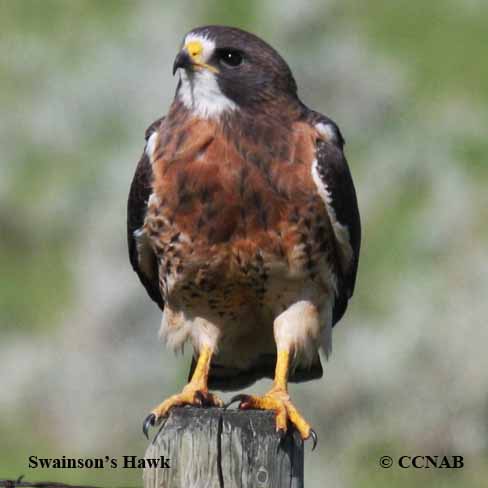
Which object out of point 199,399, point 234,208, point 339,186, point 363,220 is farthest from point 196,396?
point 363,220

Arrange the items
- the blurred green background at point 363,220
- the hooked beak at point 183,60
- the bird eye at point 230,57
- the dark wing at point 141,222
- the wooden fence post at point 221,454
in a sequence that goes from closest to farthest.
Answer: the wooden fence post at point 221,454, the hooked beak at point 183,60, the bird eye at point 230,57, the dark wing at point 141,222, the blurred green background at point 363,220

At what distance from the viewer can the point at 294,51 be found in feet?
47.0

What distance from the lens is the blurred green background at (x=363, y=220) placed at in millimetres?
9875

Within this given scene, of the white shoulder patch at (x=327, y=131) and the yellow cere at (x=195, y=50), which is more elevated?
the yellow cere at (x=195, y=50)

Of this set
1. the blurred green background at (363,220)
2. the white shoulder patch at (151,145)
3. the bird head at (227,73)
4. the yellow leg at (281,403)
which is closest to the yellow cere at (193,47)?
the bird head at (227,73)

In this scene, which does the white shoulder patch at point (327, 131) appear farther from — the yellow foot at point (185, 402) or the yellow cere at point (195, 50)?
the yellow foot at point (185, 402)

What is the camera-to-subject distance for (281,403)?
5.62 meters

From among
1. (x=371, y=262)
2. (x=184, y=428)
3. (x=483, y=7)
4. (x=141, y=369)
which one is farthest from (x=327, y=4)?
(x=184, y=428)

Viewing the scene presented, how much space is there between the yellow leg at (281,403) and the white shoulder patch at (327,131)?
3.00 feet

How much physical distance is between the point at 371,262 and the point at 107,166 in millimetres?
2862

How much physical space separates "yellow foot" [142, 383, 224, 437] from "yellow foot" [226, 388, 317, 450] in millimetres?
177

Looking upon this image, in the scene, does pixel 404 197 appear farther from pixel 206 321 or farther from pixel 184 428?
pixel 184 428

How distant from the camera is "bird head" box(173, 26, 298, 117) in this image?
19.5 feet

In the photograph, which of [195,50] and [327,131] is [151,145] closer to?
[195,50]
